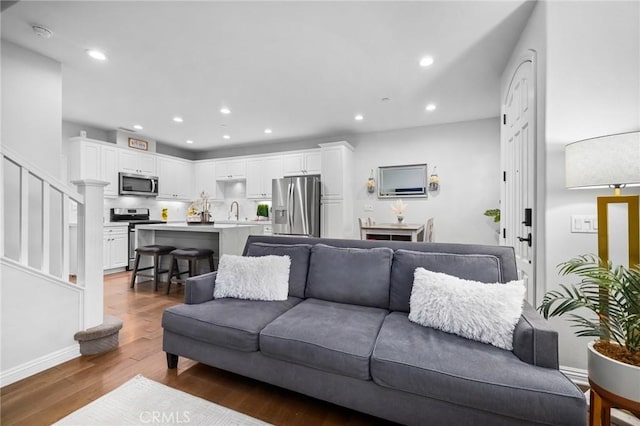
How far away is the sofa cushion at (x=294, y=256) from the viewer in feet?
7.29

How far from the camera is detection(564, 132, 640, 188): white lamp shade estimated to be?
54.5 inches

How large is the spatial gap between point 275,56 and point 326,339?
8.53 ft

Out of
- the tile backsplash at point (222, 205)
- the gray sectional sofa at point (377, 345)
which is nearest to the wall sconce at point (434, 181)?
the gray sectional sofa at point (377, 345)

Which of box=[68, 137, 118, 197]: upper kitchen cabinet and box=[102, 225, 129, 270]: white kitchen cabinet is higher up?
box=[68, 137, 118, 197]: upper kitchen cabinet

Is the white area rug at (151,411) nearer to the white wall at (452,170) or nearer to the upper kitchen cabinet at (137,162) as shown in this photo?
the white wall at (452,170)

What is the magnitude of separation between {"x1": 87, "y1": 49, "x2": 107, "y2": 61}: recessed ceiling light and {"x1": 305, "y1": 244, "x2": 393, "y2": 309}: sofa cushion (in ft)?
9.33

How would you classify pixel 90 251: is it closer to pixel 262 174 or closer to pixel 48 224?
pixel 48 224

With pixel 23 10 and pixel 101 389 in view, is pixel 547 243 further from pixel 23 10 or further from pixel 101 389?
pixel 23 10

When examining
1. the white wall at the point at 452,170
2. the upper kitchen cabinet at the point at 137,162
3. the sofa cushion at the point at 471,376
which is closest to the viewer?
the sofa cushion at the point at 471,376

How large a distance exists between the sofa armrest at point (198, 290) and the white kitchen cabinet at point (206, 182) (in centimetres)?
490

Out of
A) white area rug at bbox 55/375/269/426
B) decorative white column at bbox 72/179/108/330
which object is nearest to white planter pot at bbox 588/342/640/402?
white area rug at bbox 55/375/269/426

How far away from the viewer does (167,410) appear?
1.55 meters

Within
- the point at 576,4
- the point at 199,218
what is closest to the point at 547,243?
the point at 576,4

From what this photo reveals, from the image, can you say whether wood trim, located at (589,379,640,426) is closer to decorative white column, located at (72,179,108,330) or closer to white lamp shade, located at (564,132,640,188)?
white lamp shade, located at (564,132,640,188)
